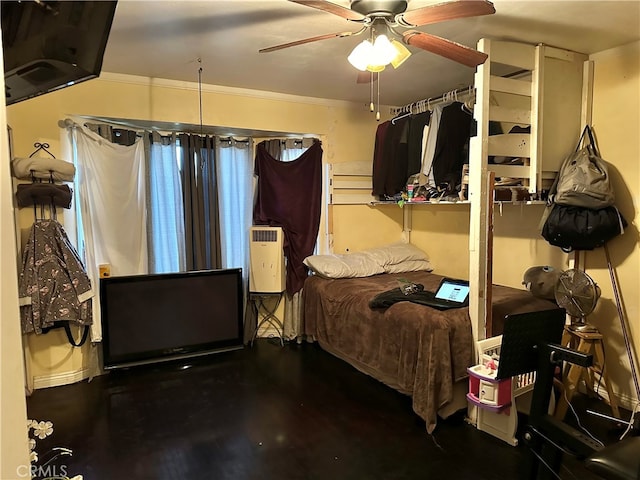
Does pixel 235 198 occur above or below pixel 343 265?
above

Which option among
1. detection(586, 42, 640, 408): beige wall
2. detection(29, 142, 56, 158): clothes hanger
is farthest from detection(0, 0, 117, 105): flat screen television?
detection(586, 42, 640, 408): beige wall

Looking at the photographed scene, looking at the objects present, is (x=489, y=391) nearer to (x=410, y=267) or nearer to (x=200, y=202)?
(x=410, y=267)

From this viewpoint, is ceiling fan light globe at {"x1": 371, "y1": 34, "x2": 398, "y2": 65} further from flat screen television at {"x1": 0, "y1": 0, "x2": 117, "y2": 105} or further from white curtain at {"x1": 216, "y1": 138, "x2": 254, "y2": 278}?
white curtain at {"x1": 216, "y1": 138, "x2": 254, "y2": 278}

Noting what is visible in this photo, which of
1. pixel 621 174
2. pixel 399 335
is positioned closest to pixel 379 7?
pixel 399 335

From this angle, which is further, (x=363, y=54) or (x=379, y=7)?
(x=363, y=54)

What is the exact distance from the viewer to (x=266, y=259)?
4.05 meters

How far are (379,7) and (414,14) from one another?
0.18 metres

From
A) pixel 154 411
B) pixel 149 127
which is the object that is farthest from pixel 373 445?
pixel 149 127

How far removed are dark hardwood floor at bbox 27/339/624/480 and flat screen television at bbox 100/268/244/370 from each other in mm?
183

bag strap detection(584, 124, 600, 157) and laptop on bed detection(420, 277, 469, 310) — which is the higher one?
bag strap detection(584, 124, 600, 157)

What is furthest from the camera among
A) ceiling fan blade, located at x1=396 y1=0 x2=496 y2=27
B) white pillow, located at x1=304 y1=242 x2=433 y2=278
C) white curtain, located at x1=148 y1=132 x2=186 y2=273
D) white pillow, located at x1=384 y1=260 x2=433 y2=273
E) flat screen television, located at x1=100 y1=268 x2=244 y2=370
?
white pillow, located at x1=384 y1=260 x2=433 y2=273

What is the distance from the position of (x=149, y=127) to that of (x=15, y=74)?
2.70m

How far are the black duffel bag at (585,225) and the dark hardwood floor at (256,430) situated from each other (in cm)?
116

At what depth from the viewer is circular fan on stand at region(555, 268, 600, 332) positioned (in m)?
2.69
